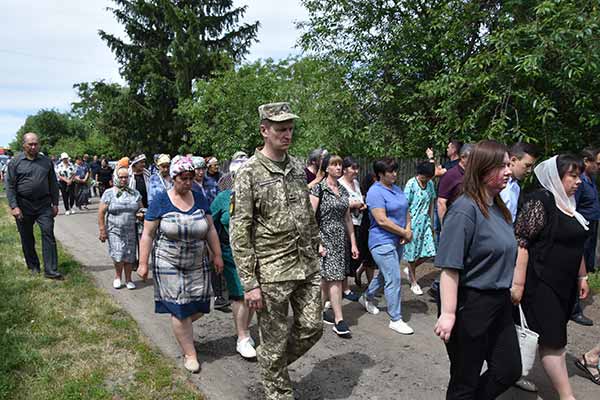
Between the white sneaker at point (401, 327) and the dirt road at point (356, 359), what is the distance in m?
0.07

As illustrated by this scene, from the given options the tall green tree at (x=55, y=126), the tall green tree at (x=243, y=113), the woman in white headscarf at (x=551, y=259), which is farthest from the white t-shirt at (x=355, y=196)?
the tall green tree at (x=55, y=126)

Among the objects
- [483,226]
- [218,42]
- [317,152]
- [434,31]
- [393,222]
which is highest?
[218,42]

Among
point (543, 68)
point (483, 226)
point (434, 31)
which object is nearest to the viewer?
point (483, 226)

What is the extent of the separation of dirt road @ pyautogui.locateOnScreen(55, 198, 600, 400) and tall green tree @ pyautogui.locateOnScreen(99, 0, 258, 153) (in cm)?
1651

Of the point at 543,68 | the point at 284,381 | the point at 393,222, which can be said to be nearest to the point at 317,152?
the point at 393,222

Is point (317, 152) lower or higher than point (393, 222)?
higher

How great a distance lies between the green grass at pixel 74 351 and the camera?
361cm

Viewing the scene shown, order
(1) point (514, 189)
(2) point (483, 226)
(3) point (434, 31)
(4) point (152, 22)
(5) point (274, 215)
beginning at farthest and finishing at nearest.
→ (4) point (152, 22)
(3) point (434, 31)
(1) point (514, 189)
(5) point (274, 215)
(2) point (483, 226)

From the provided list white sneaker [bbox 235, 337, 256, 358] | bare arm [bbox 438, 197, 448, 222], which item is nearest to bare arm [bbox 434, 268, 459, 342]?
white sneaker [bbox 235, 337, 256, 358]

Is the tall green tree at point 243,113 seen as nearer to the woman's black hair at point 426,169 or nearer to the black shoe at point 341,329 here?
the woman's black hair at point 426,169

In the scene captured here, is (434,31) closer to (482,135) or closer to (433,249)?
(482,135)

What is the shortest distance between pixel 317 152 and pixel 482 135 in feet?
10.6

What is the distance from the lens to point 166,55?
21.5 metres

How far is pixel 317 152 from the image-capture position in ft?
19.4
